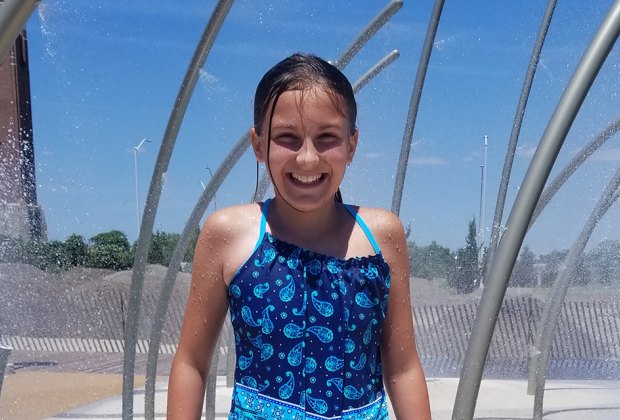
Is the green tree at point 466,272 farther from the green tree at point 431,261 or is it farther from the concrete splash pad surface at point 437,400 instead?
the concrete splash pad surface at point 437,400

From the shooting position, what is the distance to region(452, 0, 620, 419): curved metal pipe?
2830mm

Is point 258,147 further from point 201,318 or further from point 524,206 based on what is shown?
point 524,206

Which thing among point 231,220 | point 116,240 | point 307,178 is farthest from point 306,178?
point 116,240

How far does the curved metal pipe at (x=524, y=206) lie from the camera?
283 centimetres

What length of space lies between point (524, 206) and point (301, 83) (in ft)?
3.87

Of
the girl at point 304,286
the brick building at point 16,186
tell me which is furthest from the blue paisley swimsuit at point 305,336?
the brick building at point 16,186

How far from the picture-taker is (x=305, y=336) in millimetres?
1980

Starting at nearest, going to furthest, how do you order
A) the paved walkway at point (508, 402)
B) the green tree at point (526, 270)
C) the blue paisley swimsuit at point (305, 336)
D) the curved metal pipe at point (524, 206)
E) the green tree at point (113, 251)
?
1. the blue paisley swimsuit at point (305, 336)
2. the curved metal pipe at point (524, 206)
3. the paved walkway at point (508, 402)
4. the green tree at point (526, 270)
5. the green tree at point (113, 251)

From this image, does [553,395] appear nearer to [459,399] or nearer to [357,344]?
[459,399]

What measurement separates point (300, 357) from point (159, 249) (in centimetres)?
2601

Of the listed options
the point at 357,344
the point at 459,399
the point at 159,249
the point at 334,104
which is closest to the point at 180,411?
the point at 357,344

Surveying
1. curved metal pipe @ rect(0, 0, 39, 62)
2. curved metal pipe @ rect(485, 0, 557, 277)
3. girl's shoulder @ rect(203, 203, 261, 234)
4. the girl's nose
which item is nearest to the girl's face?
the girl's nose

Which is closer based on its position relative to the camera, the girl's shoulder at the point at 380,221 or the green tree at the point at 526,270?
the girl's shoulder at the point at 380,221

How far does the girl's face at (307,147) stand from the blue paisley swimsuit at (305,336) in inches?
5.8
